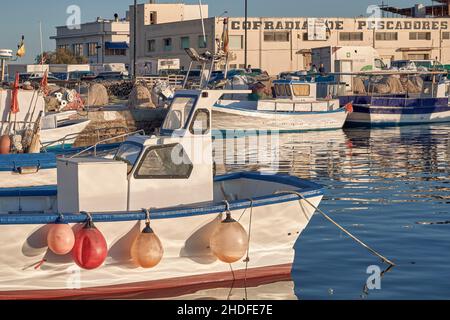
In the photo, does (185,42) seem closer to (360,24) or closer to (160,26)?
(160,26)

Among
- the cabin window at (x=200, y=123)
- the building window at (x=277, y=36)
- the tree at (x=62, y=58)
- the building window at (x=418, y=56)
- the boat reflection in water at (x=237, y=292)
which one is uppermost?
the building window at (x=277, y=36)

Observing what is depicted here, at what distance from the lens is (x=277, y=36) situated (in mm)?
91000

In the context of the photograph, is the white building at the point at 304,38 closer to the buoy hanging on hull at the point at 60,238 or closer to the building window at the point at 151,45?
the building window at the point at 151,45

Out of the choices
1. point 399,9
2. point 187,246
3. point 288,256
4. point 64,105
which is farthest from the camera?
point 399,9

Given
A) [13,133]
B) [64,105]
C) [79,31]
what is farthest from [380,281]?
[79,31]

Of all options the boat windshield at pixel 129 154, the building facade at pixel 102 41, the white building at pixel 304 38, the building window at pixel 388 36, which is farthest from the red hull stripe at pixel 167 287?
the building facade at pixel 102 41

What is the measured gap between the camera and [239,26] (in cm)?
8906

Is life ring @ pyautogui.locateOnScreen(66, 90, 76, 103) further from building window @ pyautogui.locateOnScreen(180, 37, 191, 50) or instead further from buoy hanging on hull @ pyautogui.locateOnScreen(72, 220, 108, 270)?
building window @ pyautogui.locateOnScreen(180, 37, 191, 50)

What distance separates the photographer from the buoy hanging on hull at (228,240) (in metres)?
13.0

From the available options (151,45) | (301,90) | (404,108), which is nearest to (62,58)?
(151,45)

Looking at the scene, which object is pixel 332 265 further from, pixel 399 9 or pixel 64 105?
pixel 399 9

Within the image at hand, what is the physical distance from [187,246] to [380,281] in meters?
2.98

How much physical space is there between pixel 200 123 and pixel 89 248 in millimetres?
3234

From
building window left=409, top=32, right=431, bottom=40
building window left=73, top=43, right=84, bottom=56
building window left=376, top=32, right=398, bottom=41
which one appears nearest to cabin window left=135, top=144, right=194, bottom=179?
building window left=376, top=32, right=398, bottom=41
